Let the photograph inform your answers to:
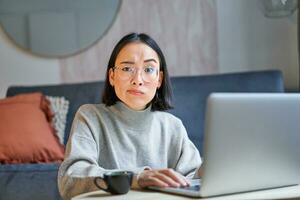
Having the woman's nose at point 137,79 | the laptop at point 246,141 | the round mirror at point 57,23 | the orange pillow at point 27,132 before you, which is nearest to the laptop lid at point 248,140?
the laptop at point 246,141

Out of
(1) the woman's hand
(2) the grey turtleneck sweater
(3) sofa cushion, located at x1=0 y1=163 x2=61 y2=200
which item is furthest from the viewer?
(3) sofa cushion, located at x1=0 y1=163 x2=61 y2=200

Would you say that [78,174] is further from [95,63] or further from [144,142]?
[95,63]

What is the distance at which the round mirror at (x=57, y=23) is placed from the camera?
3.35 m

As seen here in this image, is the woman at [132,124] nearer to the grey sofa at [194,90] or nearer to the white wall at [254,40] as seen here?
the grey sofa at [194,90]

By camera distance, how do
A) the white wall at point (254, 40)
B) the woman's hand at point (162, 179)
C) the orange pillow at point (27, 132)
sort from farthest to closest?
the white wall at point (254, 40) < the orange pillow at point (27, 132) < the woman's hand at point (162, 179)

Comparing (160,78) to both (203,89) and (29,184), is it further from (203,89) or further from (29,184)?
(203,89)

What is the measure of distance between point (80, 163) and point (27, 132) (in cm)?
149

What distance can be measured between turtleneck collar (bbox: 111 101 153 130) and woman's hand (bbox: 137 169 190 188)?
299 millimetres

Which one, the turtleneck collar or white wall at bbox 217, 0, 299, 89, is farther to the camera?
white wall at bbox 217, 0, 299, 89

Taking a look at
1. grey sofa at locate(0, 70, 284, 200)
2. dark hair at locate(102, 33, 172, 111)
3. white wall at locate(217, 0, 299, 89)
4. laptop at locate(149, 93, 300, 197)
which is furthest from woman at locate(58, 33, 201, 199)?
white wall at locate(217, 0, 299, 89)

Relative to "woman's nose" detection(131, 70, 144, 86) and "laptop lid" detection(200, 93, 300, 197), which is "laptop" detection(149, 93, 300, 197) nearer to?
"laptop lid" detection(200, 93, 300, 197)

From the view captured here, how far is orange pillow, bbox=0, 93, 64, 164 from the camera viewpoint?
2656mm

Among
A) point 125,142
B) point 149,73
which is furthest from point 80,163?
point 149,73

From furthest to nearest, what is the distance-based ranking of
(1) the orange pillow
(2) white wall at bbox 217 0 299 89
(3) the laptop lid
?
(2) white wall at bbox 217 0 299 89 < (1) the orange pillow < (3) the laptop lid
